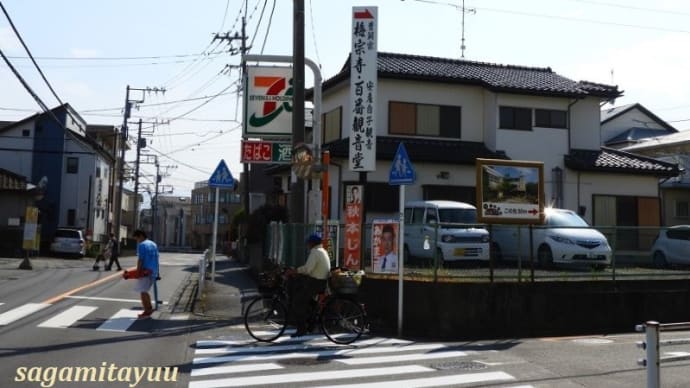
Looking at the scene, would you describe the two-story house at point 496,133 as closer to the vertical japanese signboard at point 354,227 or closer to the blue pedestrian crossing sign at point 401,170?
the vertical japanese signboard at point 354,227

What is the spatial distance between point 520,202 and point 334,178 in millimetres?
10663

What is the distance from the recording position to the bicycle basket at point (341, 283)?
34.0 feet

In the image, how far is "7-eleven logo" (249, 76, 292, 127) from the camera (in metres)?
16.5

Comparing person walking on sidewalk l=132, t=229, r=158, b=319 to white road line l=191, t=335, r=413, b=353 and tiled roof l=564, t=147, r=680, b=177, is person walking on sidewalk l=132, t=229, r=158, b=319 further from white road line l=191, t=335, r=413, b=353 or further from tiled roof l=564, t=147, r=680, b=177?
tiled roof l=564, t=147, r=680, b=177

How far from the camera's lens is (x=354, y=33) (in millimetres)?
14688

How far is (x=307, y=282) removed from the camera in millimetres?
10250

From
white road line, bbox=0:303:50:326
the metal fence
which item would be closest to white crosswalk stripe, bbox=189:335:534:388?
the metal fence

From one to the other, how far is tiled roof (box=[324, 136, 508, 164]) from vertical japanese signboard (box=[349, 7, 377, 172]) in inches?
251

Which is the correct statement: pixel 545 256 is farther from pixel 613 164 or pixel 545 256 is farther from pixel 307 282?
pixel 613 164

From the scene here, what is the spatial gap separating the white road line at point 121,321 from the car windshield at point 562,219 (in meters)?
10.7

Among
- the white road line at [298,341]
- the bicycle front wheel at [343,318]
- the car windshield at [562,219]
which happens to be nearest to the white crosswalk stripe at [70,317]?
the white road line at [298,341]

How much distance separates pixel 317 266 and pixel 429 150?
527 inches

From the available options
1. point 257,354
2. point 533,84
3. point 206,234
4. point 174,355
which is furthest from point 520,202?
point 206,234

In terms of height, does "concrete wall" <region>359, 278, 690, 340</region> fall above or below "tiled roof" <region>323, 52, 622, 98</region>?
below
